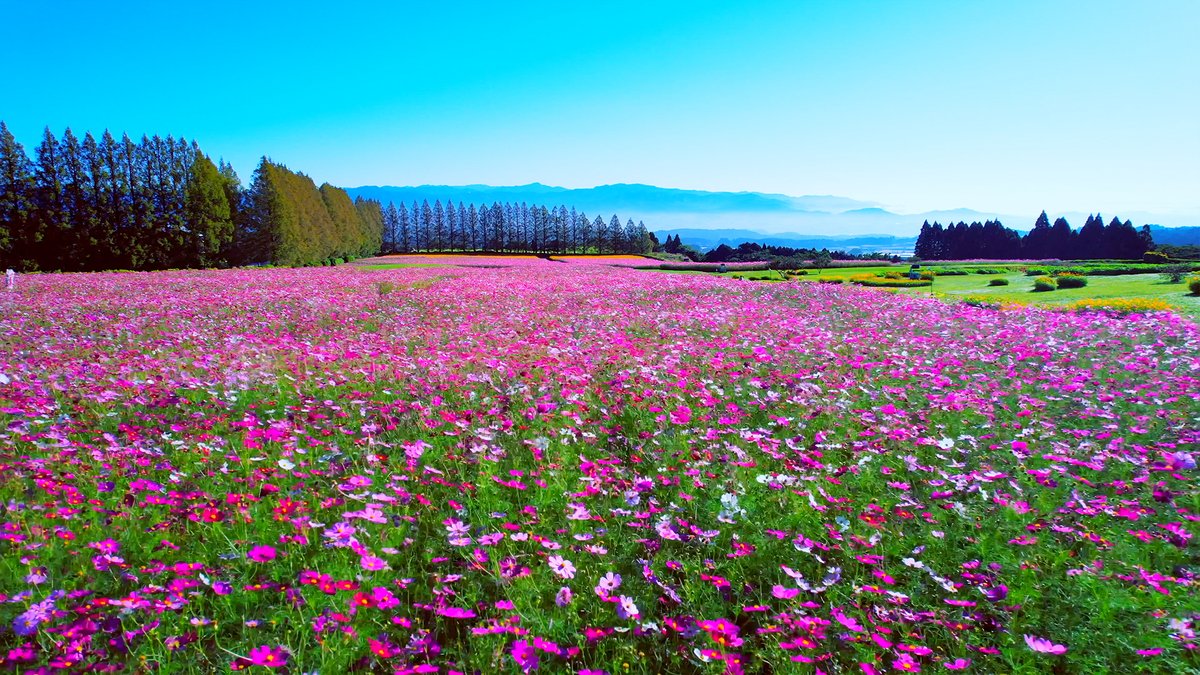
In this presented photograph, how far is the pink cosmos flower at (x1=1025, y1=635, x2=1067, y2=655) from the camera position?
2.58 m

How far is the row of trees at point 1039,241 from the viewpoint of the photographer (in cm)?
5472

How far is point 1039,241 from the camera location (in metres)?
67.3

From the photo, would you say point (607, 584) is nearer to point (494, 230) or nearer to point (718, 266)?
point (718, 266)

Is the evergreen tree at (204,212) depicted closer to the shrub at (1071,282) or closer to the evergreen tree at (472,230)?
the shrub at (1071,282)

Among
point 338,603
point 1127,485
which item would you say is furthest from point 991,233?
point 338,603

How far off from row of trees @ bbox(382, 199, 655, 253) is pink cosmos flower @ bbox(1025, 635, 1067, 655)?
10511 centimetres

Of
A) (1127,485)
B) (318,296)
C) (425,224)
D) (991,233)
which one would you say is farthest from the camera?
(425,224)

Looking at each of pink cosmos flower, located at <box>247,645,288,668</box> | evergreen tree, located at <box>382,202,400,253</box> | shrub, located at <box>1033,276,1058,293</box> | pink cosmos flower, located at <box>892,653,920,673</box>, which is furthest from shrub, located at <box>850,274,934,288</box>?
evergreen tree, located at <box>382,202,400,253</box>

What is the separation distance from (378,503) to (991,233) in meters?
88.8

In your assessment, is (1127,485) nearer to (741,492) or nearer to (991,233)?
(741,492)

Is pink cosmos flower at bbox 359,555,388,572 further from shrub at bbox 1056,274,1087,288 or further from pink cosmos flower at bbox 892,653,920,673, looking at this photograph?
shrub at bbox 1056,274,1087,288

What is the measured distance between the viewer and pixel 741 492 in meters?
4.11

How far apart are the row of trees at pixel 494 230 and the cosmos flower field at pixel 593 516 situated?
101 m

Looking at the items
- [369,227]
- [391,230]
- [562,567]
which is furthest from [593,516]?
[391,230]
